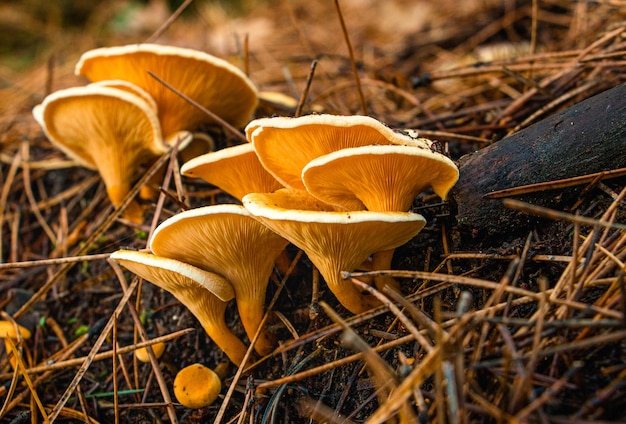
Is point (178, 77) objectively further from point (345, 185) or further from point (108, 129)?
point (345, 185)

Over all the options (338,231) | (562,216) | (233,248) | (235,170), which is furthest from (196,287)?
(562,216)

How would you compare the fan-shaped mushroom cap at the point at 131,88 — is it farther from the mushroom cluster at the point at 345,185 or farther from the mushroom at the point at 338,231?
the mushroom at the point at 338,231

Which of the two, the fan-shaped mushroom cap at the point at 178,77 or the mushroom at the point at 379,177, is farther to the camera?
the fan-shaped mushroom cap at the point at 178,77

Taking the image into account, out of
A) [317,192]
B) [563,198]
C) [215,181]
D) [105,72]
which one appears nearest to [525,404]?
[563,198]

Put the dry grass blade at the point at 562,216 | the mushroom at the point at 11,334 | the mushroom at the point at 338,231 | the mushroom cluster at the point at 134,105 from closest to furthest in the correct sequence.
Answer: the dry grass blade at the point at 562,216 < the mushroom at the point at 338,231 < the mushroom at the point at 11,334 < the mushroom cluster at the point at 134,105

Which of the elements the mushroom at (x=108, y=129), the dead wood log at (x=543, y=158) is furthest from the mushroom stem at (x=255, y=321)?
the mushroom at (x=108, y=129)

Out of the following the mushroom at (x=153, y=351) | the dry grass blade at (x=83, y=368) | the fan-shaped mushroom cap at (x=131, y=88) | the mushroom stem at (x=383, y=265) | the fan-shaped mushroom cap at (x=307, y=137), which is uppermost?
→ the fan-shaped mushroom cap at (x=131, y=88)

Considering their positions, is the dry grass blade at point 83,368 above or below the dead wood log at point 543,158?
below

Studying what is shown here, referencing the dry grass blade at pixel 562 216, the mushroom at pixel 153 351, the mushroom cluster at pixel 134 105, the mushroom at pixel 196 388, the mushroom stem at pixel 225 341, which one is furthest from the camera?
the mushroom cluster at pixel 134 105
